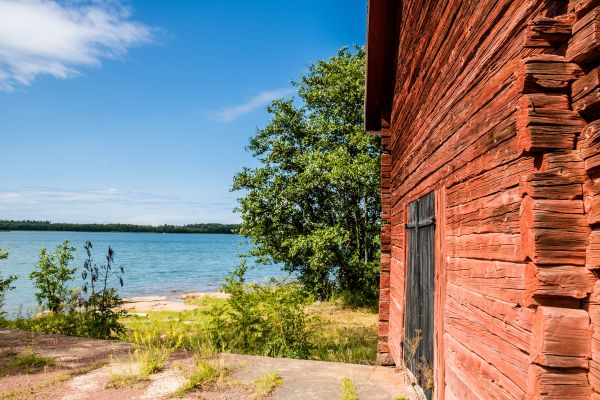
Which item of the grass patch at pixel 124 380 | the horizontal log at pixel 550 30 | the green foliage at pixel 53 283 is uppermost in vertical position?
the horizontal log at pixel 550 30

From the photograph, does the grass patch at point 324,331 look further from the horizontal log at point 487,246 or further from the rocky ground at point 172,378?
the horizontal log at point 487,246

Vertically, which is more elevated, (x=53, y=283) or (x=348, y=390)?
(x=53, y=283)

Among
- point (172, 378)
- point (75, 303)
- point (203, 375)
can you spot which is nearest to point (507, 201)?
point (203, 375)

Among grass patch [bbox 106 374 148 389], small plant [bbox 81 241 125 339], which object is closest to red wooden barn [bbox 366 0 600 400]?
grass patch [bbox 106 374 148 389]

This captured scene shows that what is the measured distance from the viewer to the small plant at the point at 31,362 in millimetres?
5914

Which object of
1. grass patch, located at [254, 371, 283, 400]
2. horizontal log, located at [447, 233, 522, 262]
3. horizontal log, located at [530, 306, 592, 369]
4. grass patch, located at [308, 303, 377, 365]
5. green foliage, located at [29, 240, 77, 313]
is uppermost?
horizontal log, located at [447, 233, 522, 262]

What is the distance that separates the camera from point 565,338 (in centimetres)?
184

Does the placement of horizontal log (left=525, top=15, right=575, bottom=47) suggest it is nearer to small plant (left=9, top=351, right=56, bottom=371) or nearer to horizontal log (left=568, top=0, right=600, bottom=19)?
horizontal log (left=568, top=0, right=600, bottom=19)

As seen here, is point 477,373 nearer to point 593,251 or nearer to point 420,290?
point 593,251

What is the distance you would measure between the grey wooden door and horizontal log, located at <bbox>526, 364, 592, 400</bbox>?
2.31 m

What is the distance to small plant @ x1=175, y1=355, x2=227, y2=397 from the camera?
4887 millimetres

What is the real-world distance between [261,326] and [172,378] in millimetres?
2489

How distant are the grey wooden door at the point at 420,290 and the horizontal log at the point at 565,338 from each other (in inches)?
93.7

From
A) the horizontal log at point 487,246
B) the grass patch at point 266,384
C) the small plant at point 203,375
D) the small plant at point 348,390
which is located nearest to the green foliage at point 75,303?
the small plant at point 203,375
